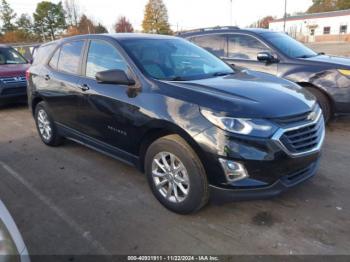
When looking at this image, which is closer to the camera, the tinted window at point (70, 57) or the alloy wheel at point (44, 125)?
the tinted window at point (70, 57)

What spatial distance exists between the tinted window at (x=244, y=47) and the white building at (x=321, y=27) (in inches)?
2371

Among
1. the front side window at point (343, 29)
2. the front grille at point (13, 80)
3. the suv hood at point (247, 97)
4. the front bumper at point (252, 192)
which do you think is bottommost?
the front bumper at point (252, 192)

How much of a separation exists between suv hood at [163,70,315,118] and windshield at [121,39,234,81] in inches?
11.4

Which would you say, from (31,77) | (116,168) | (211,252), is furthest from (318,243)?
(31,77)

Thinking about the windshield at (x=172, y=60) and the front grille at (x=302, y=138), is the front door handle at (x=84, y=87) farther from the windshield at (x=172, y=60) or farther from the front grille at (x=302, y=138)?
the front grille at (x=302, y=138)

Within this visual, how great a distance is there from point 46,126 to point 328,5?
328 feet

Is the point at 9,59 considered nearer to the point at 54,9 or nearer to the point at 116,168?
the point at 116,168

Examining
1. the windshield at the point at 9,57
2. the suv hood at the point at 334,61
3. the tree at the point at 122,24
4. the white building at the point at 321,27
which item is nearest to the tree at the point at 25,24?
the tree at the point at 122,24

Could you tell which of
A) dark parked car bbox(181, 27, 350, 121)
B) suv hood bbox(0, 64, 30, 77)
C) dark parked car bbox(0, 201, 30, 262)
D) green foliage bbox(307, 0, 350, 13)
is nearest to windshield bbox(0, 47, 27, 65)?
suv hood bbox(0, 64, 30, 77)

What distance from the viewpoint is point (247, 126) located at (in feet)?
9.14

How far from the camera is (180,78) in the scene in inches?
140

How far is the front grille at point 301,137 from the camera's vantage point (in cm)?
283

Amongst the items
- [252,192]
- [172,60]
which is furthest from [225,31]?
[252,192]

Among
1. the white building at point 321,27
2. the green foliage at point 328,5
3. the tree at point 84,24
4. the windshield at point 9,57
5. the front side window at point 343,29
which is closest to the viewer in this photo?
the windshield at point 9,57
